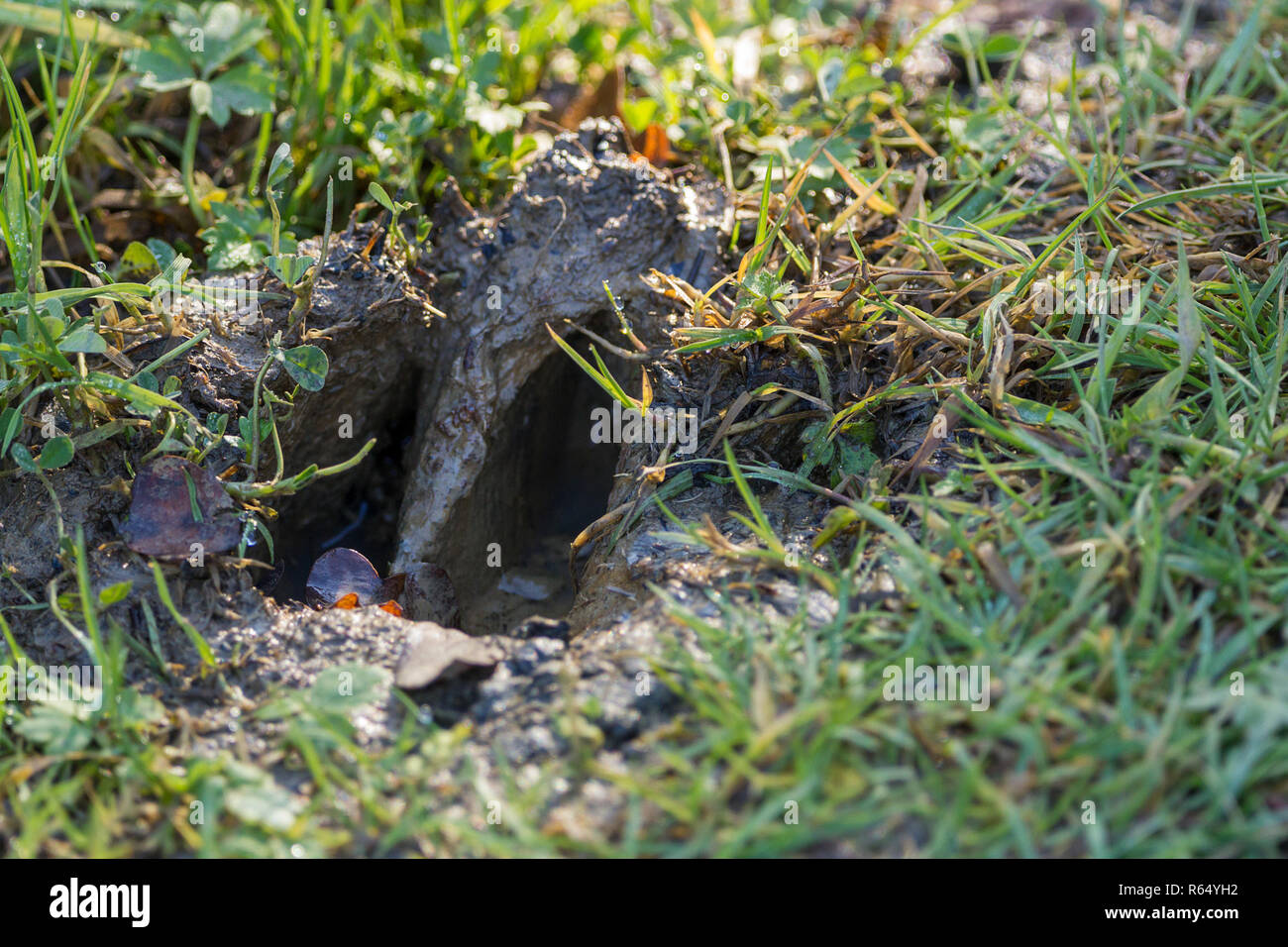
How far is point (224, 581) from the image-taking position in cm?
202

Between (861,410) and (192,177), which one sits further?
(192,177)

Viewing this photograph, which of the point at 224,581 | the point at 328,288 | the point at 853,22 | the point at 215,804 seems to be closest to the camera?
the point at 215,804

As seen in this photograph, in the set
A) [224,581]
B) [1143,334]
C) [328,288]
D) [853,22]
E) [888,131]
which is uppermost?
[853,22]

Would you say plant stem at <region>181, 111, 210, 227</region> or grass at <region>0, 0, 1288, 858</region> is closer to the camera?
grass at <region>0, 0, 1288, 858</region>

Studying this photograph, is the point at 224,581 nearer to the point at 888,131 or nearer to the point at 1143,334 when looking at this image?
the point at 1143,334

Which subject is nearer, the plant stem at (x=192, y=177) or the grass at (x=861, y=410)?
the grass at (x=861, y=410)

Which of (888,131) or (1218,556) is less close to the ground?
(888,131)

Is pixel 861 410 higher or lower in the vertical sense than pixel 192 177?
lower

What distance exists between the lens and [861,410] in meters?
2.17

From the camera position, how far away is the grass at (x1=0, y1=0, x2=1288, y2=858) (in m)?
1.52

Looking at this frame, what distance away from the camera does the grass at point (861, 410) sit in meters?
1.52

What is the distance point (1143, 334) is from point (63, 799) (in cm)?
226

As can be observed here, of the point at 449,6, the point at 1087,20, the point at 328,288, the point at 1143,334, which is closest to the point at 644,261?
the point at 328,288

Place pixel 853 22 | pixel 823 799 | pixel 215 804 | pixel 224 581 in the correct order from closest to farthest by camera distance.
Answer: pixel 823 799 < pixel 215 804 < pixel 224 581 < pixel 853 22
